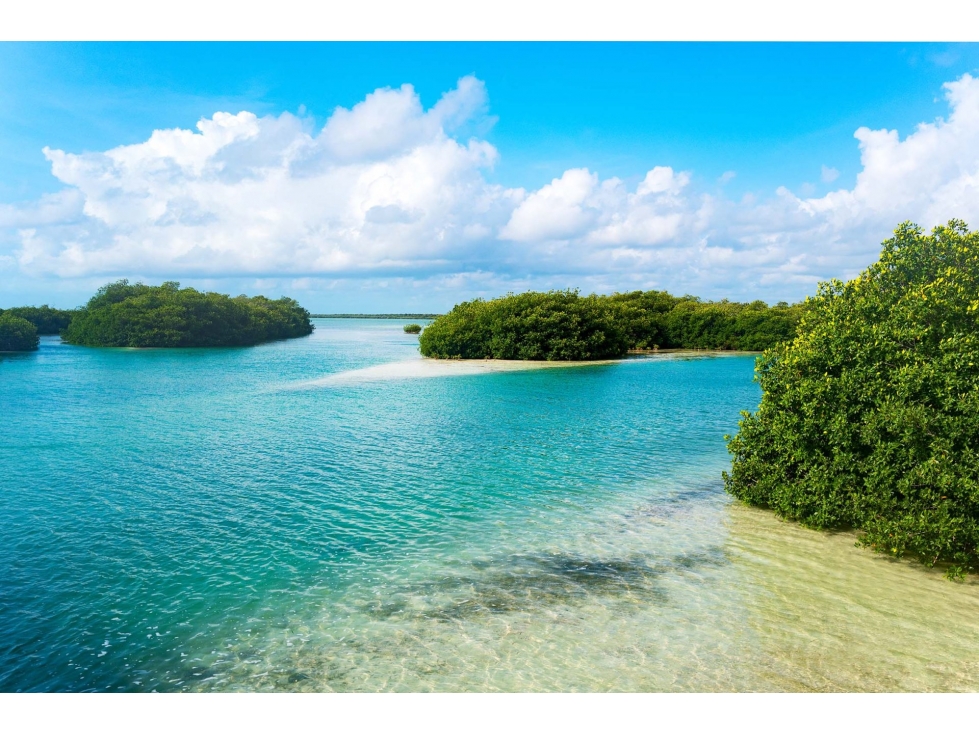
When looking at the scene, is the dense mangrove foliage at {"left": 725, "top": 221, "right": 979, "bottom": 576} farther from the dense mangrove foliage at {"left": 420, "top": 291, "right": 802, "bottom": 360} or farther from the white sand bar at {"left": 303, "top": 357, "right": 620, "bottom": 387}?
the dense mangrove foliage at {"left": 420, "top": 291, "right": 802, "bottom": 360}

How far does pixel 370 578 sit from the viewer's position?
1193cm

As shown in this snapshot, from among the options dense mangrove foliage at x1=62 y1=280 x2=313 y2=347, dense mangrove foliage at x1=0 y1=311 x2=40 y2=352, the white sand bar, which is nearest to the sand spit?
the white sand bar

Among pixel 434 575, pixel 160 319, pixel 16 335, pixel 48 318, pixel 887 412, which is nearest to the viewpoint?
pixel 434 575

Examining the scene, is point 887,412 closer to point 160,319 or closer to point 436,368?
point 436,368

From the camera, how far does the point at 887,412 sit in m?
12.5

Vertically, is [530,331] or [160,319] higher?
[160,319]

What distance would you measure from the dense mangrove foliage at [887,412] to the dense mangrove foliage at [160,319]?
8947 centimetres

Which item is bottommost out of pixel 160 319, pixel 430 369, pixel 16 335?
pixel 430 369

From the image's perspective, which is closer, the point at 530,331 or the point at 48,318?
the point at 530,331

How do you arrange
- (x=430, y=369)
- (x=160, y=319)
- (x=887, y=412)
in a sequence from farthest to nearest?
(x=160, y=319) → (x=430, y=369) → (x=887, y=412)

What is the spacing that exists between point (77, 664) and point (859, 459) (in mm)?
14630

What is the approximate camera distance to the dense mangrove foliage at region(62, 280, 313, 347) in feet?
289

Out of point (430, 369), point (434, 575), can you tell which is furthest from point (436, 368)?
point (434, 575)

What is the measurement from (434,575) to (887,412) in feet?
30.7
